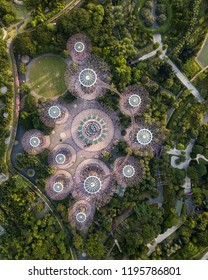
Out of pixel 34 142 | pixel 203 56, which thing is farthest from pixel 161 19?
pixel 34 142

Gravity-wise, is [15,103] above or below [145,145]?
above

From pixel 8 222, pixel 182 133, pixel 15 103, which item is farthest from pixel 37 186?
pixel 182 133

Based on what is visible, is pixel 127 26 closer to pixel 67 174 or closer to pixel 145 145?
pixel 145 145

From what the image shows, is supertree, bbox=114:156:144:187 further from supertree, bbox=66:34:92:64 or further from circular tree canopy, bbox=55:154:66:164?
supertree, bbox=66:34:92:64

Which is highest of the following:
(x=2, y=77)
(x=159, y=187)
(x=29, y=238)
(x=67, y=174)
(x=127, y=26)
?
(x=2, y=77)

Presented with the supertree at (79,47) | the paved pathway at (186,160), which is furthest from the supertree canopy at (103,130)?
Answer: the paved pathway at (186,160)

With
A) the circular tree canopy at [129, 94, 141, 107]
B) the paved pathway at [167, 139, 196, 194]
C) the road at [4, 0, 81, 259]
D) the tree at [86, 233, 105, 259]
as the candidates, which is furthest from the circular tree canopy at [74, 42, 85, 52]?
the tree at [86, 233, 105, 259]
